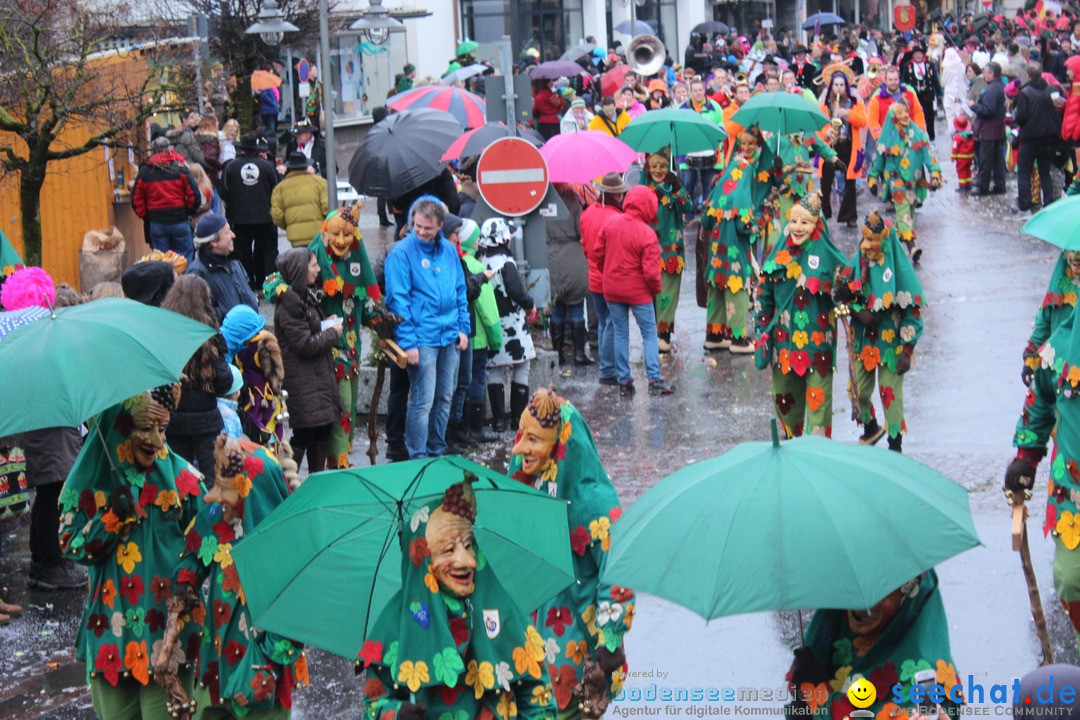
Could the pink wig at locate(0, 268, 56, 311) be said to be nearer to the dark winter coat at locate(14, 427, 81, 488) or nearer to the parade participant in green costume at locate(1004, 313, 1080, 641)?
the dark winter coat at locate(14, 427, 81, 488)

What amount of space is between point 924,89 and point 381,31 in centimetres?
1549

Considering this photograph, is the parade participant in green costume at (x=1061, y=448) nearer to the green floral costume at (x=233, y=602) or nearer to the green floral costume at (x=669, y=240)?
the green floral costume at (x=233, y=602)

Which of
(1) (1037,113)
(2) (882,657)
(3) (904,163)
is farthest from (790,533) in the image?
(1) (1037,113)

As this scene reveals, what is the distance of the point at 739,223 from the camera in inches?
563

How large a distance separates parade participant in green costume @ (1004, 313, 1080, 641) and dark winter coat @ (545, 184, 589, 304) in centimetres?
709

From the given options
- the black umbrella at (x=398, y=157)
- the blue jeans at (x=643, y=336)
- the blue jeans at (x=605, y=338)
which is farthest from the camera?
the blue jeans at (x=605, y=338)

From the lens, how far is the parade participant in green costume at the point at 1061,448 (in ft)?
22.1

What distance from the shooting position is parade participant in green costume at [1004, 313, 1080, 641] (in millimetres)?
6738

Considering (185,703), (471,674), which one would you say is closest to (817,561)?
(471,674)

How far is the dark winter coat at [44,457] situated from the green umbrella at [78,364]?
2915mm

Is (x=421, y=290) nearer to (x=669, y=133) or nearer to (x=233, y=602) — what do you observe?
(x=669, y=133)

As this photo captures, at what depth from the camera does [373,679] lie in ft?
15.4

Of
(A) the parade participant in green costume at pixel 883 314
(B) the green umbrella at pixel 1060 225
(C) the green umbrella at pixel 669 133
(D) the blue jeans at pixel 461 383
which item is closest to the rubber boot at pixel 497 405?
(D) the blue jeans at pixel 461 383

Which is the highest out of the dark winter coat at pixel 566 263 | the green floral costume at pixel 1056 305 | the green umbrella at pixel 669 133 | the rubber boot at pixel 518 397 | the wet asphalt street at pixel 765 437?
the green umbrella at pixel 669 133
